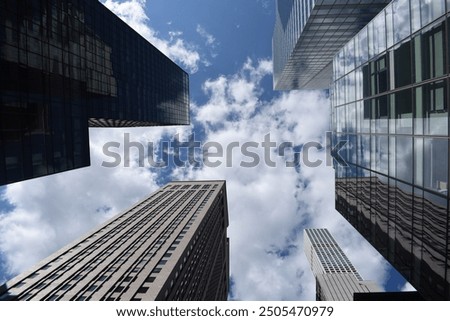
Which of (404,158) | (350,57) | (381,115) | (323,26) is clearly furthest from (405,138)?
(323,26)

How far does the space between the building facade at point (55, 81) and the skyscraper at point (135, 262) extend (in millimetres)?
31587

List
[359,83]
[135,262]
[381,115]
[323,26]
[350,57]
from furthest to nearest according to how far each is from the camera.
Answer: [135,262] < [323,26] < [350,57] < [359,83] < [381,115]

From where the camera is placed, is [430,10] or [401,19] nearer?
[430,10]

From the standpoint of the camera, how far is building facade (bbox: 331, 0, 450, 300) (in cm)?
1544

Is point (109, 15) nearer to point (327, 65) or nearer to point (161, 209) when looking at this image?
point (327, 65)

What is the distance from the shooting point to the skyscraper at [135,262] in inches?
2125

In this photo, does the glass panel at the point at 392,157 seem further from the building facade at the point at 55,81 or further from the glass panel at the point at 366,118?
the building facade at the point at 55,81

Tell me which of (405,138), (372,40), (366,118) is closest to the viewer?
(405,138)

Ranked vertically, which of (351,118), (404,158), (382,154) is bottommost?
(404,158)

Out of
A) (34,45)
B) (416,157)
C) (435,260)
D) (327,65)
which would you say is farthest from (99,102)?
(327,65)

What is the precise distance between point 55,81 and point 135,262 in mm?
49218

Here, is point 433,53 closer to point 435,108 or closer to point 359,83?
point 435,108

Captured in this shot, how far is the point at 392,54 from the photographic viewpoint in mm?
20000

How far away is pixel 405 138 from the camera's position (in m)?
18.4
